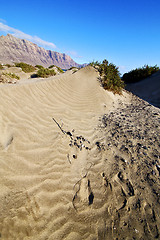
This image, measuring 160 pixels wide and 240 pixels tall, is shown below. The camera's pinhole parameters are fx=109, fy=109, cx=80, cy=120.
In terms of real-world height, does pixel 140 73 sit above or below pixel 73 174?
above

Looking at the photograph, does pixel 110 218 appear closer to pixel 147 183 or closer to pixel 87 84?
pixel 147 183

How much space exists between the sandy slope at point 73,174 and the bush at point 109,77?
3.68 m

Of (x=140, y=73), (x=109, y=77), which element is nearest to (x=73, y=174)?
(x=109, y=77)

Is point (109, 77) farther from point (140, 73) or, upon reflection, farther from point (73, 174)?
point (140, 73)

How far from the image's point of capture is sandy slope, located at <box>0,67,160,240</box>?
1.58 meters

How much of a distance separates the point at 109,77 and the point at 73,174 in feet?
22.8

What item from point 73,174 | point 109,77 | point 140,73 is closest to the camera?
point 73,174

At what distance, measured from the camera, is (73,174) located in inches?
90.5

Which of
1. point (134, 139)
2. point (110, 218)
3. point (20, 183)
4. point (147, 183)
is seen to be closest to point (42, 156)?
point (20, 183)

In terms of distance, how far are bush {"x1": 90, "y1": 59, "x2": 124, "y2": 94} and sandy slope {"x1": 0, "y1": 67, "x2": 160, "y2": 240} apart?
368 centimetres

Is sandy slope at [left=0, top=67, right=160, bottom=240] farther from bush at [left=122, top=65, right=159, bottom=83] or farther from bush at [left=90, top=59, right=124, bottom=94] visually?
bush at [left=122, top=65, right=159, bottom=83]

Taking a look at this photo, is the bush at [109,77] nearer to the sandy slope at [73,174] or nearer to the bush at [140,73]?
the sandy slope at [73,174]

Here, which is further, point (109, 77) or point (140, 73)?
point (140, 73)

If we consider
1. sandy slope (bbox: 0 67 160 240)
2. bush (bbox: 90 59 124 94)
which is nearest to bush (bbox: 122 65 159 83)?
bush (bbox: 90 59 124 94)
